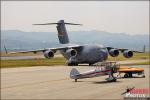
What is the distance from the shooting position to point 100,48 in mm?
67188

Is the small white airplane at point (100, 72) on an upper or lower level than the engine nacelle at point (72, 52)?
lower

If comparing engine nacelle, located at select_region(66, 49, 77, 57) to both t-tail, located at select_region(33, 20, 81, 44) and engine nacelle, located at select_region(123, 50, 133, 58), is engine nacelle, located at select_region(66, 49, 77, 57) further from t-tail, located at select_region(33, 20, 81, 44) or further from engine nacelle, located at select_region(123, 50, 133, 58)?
engine nacelle, located at select_region(123, 50, 133, 58)

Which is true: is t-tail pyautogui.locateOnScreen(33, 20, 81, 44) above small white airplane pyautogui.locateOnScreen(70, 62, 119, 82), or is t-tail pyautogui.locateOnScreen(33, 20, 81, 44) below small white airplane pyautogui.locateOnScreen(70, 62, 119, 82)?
above

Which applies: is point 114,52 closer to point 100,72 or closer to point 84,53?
point 84,53

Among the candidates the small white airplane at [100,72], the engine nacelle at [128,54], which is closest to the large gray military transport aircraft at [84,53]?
the engine nacelle at [128,54]

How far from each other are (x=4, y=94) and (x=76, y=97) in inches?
210

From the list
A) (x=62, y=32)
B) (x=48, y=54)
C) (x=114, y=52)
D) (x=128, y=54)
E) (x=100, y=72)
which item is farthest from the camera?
(x=62, y=32)

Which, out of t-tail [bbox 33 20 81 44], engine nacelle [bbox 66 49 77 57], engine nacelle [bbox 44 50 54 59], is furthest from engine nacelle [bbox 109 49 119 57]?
engine nacelle [bbox 44 50 54 59]

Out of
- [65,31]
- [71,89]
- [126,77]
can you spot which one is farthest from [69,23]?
[71,89]

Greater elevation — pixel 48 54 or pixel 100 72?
pixel 48 54

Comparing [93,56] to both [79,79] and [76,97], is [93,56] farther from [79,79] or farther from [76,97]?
[76,97]

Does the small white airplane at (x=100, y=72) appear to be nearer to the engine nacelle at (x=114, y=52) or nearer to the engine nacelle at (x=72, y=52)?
the engine nacelle at (x=72, y=52)

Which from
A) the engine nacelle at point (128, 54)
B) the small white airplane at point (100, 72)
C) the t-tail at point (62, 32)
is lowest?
the small white airplane at point (100, 72)

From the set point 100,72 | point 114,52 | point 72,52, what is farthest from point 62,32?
point 100,72
